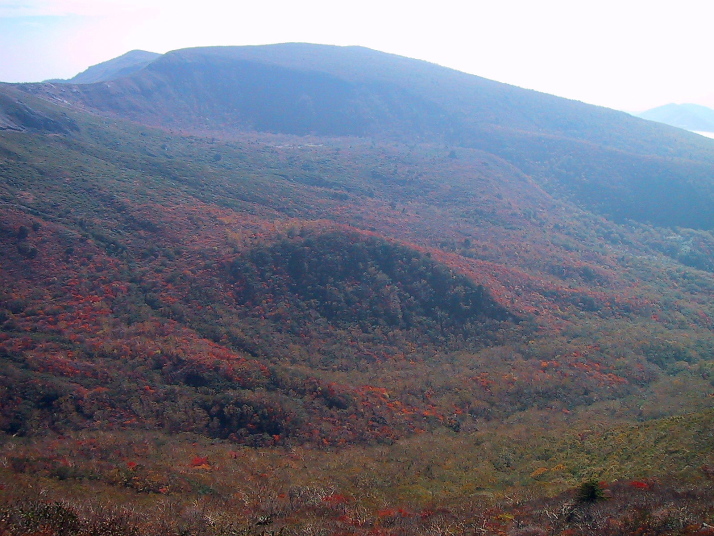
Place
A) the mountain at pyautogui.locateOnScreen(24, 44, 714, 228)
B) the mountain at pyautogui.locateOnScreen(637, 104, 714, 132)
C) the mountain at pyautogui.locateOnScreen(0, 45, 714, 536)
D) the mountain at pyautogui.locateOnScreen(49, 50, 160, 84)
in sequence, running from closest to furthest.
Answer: the mountain at pyautogui.locateOnScreen(0, 45, 714, 536) → the mountain at pyautogui.locateOnScreen(24, 44, 714, 228) → the mountain at pyautogui.locateOnScreen(49, 50, 160, 84) → the mountain at pyautogui.locateOnScreen(637, 104, 714, 132)

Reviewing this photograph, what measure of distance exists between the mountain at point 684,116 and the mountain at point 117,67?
14332 centimetres

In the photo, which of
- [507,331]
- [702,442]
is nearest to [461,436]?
[702,442]

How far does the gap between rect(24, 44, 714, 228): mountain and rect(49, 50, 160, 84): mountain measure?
715 inches

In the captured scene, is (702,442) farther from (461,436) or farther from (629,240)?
(629,240)

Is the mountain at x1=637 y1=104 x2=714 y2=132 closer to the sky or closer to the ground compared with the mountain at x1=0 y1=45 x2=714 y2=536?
closer to the sky

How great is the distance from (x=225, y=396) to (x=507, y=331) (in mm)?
18406

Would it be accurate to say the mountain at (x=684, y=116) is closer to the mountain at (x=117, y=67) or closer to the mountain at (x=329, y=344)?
the mountain at (x=329, y=344)

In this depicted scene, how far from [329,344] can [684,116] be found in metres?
168

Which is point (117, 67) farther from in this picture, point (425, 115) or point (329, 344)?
point (329, 344)

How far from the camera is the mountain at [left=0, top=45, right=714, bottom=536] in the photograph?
1204cm

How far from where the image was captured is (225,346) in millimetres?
23547

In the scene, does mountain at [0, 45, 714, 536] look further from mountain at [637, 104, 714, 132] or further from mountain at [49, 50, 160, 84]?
mountain at [637, 104, 714, 132]

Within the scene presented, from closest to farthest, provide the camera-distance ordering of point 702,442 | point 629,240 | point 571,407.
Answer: point 702,442 → point 571,407 → point 629,240

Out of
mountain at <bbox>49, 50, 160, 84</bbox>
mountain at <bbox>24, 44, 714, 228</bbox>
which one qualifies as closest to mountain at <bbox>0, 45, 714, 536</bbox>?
mountain at <bbox>24, 44, 714, 228</bbox>
